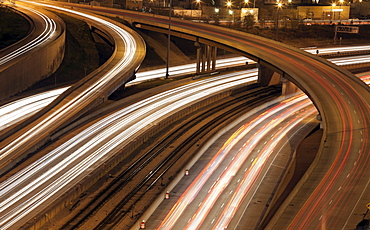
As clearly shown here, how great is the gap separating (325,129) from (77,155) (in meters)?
19.4

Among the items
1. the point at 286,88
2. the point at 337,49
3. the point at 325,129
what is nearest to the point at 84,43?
the point at 286,88

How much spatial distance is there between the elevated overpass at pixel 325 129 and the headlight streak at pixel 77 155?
1109 cm

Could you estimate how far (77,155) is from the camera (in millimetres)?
43500

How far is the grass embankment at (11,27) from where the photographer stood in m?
75.5

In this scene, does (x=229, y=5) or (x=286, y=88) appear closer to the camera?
(x=286, y=88)

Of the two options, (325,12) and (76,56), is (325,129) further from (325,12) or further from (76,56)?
(325,12)

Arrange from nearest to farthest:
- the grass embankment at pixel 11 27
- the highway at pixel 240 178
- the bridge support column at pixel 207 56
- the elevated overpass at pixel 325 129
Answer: the elevated overpass at pixel 325 129 → the highway at pixel 240 178 → the grass embankment at pixel 11 27 → the bridge support column at pixel 207 56

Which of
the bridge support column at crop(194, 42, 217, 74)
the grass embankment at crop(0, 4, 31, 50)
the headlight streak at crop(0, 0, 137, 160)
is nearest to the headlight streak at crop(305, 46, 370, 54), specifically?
the bridge support column at crop(194, 42, 217, 74)

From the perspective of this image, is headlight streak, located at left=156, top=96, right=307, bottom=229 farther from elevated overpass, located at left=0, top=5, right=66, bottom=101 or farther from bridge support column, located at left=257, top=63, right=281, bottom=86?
elevated overpass, located at left=0, top=5, right=66, bottom=101

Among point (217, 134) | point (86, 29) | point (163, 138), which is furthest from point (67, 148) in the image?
point (86, 29)

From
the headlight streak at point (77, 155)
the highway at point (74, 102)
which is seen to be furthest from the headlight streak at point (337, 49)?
the headlight streak at point (77, 155)

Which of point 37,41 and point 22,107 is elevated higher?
point 37,41

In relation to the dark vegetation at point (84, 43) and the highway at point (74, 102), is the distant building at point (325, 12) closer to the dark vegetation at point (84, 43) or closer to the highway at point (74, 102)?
the dark vegetation at point (84, 43)

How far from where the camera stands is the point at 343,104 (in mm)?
54250
